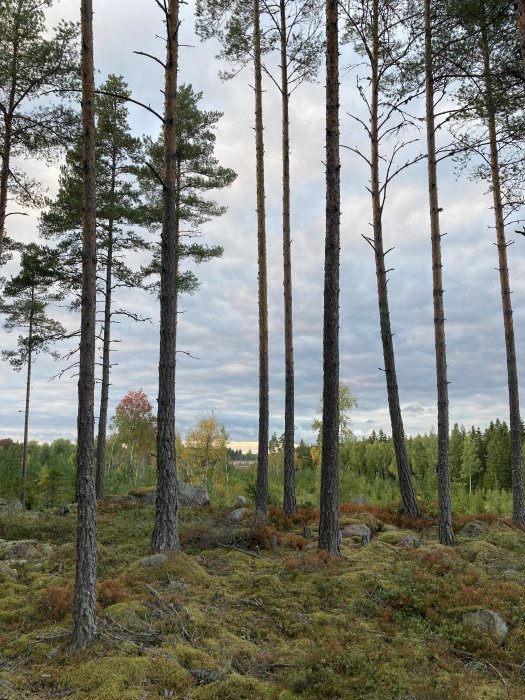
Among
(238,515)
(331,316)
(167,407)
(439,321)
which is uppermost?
(439,321)

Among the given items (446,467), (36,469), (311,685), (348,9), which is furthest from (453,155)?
(36,469)

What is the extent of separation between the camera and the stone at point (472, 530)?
13.2 meters

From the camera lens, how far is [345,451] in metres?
56.1

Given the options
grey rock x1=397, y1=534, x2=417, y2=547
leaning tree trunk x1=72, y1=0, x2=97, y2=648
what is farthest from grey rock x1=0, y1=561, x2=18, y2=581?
grey rock x1=397, y1=534, x2=417, y2=547

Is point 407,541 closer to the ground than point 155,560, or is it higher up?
closer to the ground

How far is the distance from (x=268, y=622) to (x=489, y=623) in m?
3.06

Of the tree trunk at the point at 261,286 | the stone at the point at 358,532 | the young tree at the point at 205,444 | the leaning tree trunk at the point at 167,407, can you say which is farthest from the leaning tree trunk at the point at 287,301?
the young tree at the point at 205,444

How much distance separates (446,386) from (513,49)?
7.66 meters

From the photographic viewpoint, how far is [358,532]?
12.5 metres

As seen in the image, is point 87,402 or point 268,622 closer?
point 87,402

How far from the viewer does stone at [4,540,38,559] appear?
1078 cm

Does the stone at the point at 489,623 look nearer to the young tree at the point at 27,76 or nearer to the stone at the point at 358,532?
the stone at the point at 358,532

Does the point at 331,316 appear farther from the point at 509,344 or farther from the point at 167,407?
the point at 509,344

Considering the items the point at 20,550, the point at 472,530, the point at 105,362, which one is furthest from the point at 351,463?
the point at 20,550
